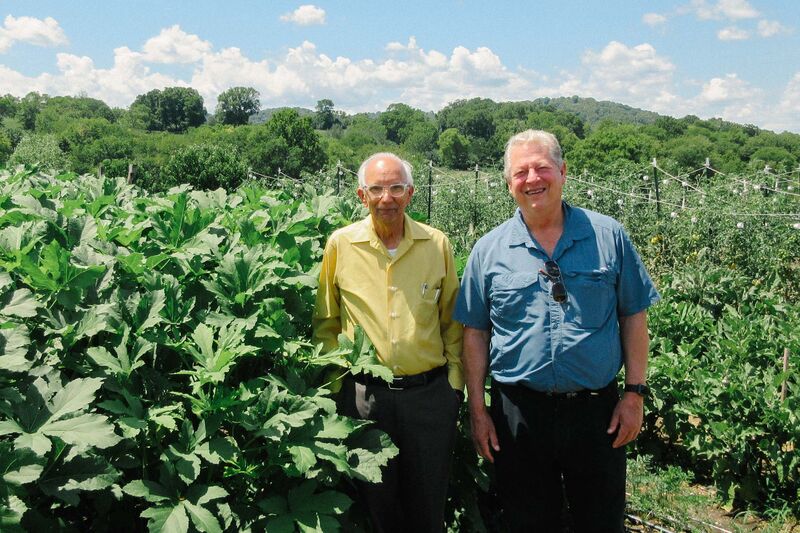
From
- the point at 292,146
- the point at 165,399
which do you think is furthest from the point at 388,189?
the point at 292,146

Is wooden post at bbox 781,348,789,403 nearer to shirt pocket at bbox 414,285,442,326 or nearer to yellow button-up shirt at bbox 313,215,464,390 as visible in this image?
yellow button-up shirt at bbox 313,215,464,390

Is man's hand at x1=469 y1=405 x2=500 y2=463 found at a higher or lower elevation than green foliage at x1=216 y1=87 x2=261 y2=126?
lower

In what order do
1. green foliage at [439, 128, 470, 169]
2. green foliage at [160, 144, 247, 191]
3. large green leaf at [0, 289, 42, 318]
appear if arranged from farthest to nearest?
green foliage at [439, 128, 470, 169] < green foliage at [160, 144, 247, 191] < large green leaf at [0, 289, 42, 318]

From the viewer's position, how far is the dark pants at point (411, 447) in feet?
8.50

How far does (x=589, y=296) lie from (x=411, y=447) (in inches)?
34.4

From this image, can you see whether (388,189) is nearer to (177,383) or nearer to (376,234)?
(376,234)

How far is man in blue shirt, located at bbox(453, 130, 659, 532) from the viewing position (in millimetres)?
2518

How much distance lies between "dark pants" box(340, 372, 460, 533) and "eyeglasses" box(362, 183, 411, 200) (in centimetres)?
72

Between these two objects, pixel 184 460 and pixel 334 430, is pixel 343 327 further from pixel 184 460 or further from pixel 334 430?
pixel 184 460

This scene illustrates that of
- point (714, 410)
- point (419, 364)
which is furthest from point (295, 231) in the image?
point (714, 410)

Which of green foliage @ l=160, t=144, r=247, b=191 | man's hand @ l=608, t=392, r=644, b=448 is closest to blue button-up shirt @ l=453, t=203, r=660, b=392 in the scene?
man's hand @ l=608, t=392, r=644, b=448

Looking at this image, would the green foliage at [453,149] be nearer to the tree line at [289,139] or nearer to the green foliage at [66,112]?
the tree line at [289,139]

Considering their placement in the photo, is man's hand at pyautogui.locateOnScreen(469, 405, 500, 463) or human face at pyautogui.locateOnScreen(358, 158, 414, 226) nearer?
human face at pyautogui.locateOnScreen(358, 158, 414, 226)

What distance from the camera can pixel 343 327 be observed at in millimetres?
2688
